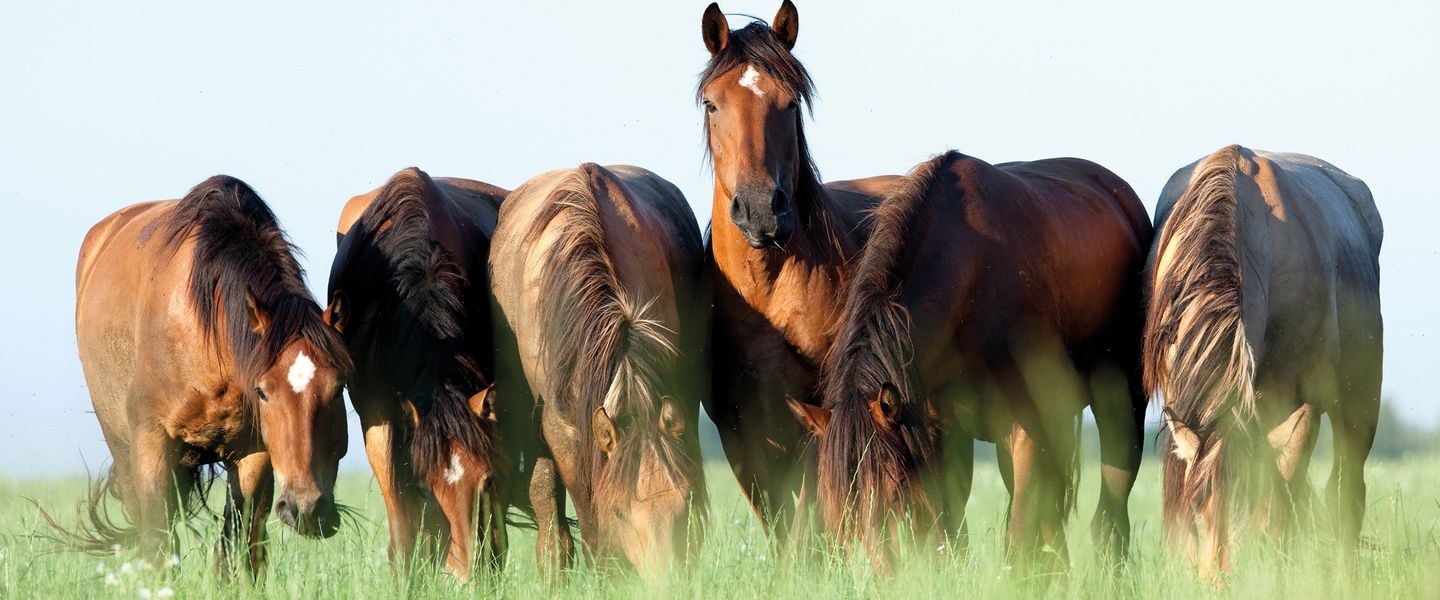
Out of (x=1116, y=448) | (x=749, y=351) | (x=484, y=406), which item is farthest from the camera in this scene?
(x=1116, y=448)

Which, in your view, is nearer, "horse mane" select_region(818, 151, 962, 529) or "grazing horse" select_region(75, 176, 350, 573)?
"horse mane" select_region(818, 151, 962, 529)

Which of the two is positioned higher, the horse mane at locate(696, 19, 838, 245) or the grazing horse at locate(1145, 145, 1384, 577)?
the horse mane at locate(696, 19, 838, 245)

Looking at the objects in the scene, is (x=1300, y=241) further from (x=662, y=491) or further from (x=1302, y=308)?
(x=662, y=491)

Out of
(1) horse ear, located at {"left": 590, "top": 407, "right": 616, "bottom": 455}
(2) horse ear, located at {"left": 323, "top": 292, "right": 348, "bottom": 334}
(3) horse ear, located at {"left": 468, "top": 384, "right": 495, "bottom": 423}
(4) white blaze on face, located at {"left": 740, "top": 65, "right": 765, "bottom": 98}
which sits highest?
(4) white blaze on face, located at {"left": 740, "top": 65, "right": 765, "bottom": 98}

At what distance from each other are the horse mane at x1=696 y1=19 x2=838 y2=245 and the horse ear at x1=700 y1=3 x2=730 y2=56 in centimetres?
4

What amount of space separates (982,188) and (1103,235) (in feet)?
2.93

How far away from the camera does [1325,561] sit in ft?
16.3

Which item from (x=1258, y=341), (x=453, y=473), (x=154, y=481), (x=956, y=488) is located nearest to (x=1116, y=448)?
(x=1258, y=341)

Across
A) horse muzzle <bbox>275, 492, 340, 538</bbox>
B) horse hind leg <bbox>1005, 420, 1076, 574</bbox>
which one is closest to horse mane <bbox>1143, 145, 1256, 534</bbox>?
horse hind leg <bbox>1005, 420, 1076, 574</bbox>

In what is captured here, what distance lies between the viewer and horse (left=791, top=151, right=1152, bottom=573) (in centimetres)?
502

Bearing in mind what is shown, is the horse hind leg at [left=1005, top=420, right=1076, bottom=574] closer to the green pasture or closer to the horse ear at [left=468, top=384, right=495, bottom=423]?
the green pasture

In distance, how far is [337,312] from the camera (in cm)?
576

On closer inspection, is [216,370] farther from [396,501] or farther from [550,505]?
[550,505]

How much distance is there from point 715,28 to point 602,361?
1905mm
